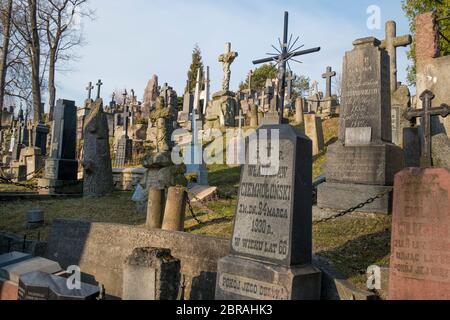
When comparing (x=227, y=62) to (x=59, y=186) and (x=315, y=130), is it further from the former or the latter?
(x=59, y=186)

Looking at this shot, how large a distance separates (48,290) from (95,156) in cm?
828

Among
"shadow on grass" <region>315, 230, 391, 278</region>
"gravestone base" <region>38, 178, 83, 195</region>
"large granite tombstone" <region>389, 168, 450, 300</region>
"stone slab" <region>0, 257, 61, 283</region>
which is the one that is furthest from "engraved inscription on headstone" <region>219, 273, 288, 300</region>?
A: "gravestone base" <region>38, 178, 83, 195</region>

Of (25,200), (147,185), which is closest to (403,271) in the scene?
(147,185)

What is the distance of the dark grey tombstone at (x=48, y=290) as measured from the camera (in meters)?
3.83

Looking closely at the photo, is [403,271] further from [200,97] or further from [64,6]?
[200,97]

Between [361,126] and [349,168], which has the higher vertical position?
[361,126]

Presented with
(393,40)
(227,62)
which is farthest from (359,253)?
(227,62)

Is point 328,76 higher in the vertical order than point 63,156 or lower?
higher

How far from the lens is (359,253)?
5.76 metres

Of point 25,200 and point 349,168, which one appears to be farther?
point 25,200

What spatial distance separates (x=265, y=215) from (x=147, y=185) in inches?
252

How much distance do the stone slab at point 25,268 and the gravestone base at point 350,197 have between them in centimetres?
510

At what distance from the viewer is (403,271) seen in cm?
414
